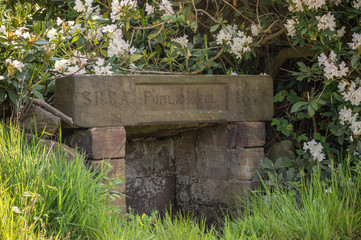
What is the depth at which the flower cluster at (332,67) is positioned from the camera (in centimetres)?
395

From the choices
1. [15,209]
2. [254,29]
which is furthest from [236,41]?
[15,209]

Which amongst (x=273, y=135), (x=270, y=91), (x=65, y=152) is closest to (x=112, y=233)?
(x=65, y=152)

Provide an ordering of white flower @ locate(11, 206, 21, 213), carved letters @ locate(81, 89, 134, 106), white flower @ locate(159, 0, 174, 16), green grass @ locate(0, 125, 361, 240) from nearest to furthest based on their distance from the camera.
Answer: white flower @ locate(11, 206, 21, 213), green grass @ locate(0, 125, 361, 240), carved letters @ locate(81, 89, 134, 106), white flower @ locate(159, 0, 174, 16)

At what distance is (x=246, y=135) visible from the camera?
4230 millimetres

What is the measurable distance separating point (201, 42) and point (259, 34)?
0.52 meters

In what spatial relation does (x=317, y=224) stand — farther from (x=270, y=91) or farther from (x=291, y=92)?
(x=291, y=92)

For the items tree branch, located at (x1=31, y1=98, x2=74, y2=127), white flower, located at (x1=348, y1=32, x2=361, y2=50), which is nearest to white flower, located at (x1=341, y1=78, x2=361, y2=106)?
white flower, located at (x1=348, y1=32, x2=361, y2=50)

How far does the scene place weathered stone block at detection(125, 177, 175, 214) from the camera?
4.38m

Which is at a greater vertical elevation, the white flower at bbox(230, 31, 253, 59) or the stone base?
the white flower at bbox(230, 31, 253, 59)

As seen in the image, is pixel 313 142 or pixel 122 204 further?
pixel 313 142

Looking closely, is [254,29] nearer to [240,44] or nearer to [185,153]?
[240,44]

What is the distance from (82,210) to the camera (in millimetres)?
2730

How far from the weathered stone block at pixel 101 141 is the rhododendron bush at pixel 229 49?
393 mm

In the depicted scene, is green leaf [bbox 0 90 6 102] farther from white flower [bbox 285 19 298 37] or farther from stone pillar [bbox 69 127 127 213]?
white flower [bbox 285 19 298 37]
